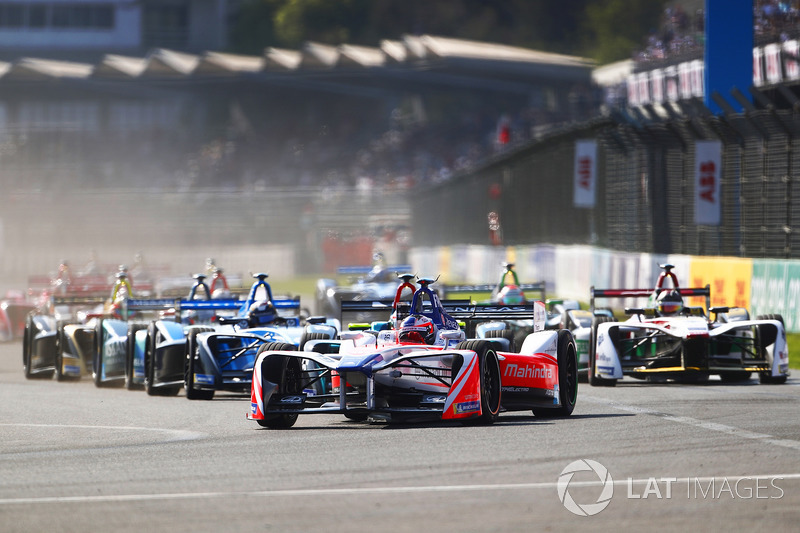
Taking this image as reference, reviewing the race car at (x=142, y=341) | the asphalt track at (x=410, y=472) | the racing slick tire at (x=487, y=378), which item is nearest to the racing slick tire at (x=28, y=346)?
the race car at (x=142, y=341)

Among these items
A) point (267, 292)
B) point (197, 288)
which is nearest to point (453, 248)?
point (197, 288)

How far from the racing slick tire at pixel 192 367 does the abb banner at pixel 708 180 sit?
1128cm

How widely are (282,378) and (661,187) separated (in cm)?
1661

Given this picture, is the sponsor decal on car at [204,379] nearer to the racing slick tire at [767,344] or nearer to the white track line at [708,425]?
the white track line at [708,425]

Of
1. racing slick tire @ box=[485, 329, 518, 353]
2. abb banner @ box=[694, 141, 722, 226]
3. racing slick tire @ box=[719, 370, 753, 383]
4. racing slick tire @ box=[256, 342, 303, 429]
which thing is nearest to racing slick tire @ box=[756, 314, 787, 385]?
racing slick tire @ box=[719, 370, 753, 383]

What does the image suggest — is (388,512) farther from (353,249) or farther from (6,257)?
(6,257)

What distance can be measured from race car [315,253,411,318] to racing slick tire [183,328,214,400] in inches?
473

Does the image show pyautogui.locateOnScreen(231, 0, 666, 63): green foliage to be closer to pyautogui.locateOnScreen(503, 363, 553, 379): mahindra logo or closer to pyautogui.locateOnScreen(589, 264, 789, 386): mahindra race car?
pyautogui.locateOnScreen(589, 264, 789, 386): mahindra race car

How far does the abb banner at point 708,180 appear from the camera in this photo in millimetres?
23953

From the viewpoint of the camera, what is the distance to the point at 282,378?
11695 millimetres

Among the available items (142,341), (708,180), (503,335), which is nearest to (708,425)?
(503,335)

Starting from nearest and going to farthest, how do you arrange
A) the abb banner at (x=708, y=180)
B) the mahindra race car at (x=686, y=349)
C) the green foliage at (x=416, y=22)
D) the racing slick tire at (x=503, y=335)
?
the racing slick tire at (x=503, y=335)
the mahindra race car at (x=686, y=349)
the abb banner at (x=708, y=180)
the green foliage at (x=416, y=22)

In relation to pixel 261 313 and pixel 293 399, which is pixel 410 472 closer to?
pixel 293 399

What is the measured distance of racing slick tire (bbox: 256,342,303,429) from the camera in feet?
38.3
